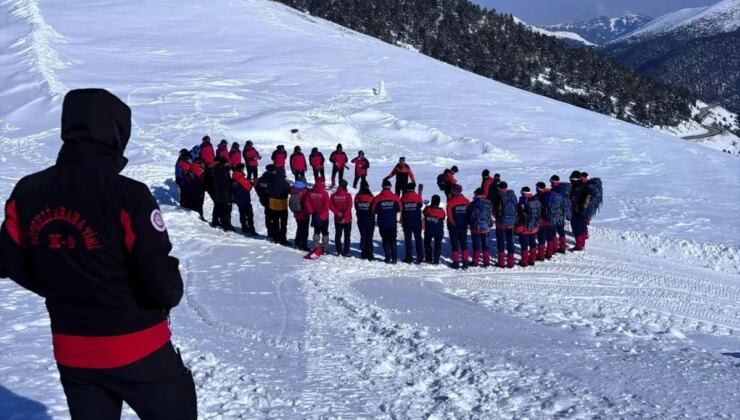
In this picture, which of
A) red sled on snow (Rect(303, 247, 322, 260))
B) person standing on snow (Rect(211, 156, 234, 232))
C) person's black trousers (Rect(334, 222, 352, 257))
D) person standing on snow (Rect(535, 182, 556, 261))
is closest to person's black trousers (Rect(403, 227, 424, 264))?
person's black trousers (Rect(334, 222, 352, 257))

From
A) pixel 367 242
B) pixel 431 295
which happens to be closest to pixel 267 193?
pixel 367 242

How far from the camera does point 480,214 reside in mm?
11945

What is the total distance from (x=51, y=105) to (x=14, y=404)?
24.9 meters

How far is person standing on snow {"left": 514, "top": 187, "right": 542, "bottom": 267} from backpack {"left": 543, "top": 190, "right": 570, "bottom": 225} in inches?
8.1

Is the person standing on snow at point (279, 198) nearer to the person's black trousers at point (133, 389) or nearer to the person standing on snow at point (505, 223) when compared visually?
the person standing on snow at point (505, 223)

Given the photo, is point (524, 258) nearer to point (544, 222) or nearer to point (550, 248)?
point (544, 222)

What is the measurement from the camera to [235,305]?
8.13 metres

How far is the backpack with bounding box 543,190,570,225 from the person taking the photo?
12.6m

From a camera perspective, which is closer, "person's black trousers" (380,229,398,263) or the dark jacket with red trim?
the dark jacket with red trim

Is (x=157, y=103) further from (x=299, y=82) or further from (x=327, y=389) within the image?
(x=327, y=389)

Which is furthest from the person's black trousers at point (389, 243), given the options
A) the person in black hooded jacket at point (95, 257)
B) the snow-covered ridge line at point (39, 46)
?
the snow-covered ridge line at point (39, 46)

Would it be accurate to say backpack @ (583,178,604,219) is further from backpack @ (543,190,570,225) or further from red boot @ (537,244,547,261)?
red boot @ (537,244,547,261)

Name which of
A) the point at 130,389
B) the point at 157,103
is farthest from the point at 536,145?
the point at 130,389

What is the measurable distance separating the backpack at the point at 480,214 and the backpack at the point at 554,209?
1441mm
